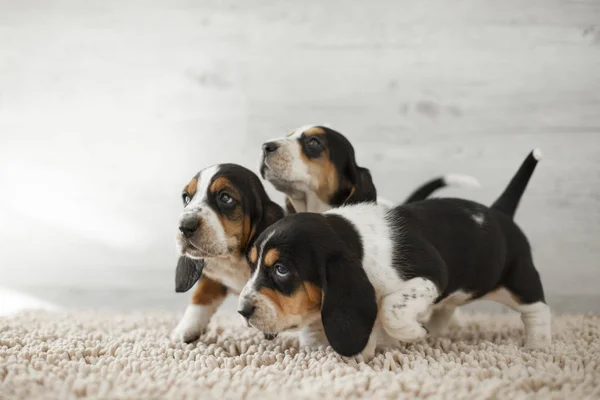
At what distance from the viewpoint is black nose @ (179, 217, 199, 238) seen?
109 inches

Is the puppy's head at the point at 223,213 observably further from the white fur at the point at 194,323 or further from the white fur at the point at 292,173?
the white fur at the point at 194,323

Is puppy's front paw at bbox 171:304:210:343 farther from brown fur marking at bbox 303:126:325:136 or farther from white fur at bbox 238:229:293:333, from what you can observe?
brown fur marking at bbox 303:126:325:136

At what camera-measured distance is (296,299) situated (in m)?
2.47

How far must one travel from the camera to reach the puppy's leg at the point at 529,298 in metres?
3.01

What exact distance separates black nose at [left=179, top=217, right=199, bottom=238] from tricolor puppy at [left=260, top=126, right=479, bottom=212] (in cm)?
59

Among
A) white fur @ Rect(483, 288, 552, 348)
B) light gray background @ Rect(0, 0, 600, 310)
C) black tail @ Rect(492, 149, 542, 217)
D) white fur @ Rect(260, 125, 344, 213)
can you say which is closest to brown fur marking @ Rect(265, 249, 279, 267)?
white fur @ Rect(260, 125, 344, 213)

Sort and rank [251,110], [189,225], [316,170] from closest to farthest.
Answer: [189,225] < [316,170] < [251,110]

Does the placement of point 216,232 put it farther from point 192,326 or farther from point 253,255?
point 192,326

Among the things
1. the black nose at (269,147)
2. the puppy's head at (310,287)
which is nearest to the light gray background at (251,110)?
the black nose at (269,147)

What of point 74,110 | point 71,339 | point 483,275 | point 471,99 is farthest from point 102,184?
point 483,275

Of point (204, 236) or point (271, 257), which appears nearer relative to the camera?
point (271, 257)

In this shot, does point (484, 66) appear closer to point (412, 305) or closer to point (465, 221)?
Answer: point (465, 221)

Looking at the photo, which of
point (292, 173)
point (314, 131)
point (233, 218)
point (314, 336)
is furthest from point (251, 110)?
point (314, 336)

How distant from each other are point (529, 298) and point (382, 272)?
0.87 metres
